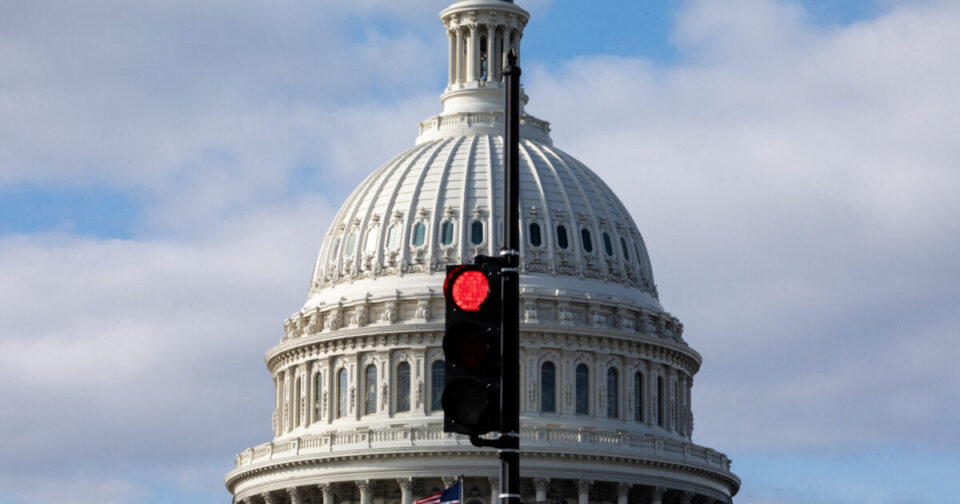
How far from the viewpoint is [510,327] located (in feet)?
68.4

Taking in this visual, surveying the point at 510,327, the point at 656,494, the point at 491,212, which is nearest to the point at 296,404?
the point at 491,212

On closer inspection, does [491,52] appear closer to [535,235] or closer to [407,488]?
[535,235]

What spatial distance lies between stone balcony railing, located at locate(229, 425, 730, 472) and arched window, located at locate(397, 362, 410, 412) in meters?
2.61

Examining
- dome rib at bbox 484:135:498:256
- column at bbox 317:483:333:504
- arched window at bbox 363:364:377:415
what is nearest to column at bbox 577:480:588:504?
arched window at bbox 363:364:377:415

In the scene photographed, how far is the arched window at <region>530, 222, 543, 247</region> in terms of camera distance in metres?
112

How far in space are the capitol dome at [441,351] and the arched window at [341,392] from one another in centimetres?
17

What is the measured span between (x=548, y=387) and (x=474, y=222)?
9.99m

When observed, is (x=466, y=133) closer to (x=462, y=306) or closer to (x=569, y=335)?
(x=569, y=335)

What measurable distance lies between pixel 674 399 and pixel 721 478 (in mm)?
5255

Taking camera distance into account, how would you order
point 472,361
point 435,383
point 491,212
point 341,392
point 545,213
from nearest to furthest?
point 472,361 → point 435,383 → point 341,392 → point 491,212 → point 545,213

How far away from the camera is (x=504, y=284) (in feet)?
69.7

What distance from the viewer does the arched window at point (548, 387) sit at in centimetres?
10775

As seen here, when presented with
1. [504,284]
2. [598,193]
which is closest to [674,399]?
[598,193]

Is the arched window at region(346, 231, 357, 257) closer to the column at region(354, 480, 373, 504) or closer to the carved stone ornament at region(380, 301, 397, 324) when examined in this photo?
the carved stone ornament at region(380, 301, 397, 324)
